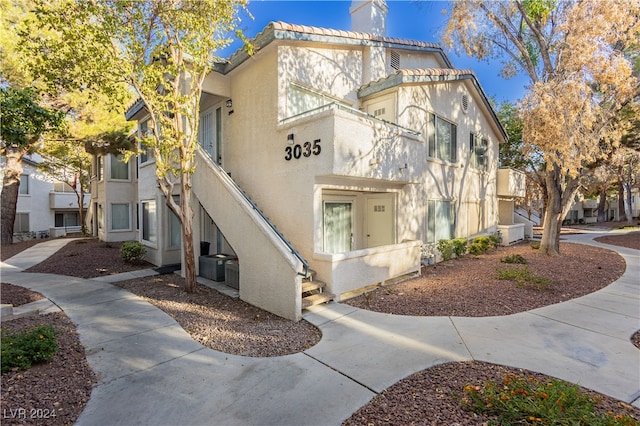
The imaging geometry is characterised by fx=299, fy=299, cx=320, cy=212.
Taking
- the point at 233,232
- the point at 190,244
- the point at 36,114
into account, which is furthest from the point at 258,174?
the point at 36,114

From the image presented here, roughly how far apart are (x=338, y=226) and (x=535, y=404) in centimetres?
708

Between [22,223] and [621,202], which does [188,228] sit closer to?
[22,223]

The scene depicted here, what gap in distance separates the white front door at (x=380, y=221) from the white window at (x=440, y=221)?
8.14 ft

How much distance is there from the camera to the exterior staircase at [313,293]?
21.7 feet

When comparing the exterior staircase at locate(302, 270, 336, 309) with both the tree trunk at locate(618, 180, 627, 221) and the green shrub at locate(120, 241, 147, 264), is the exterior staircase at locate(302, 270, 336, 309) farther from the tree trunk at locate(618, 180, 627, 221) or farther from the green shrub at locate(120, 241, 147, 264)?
the tree trunk at locate(618, 180, 627, 221)

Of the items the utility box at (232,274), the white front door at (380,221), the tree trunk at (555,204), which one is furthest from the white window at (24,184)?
the tree trunk at (555,204)

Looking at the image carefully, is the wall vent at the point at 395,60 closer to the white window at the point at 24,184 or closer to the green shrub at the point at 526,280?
the green shrub at the point at 526,280

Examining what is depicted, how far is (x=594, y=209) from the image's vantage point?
50.2 m

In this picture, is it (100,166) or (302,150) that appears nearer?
(302,150)

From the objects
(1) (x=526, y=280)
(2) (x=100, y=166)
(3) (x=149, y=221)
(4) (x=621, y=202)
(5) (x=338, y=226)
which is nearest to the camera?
(1) (x=526, y=280)

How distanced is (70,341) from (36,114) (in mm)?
4394

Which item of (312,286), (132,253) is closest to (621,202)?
(312,286)

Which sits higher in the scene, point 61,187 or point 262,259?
point 61,187

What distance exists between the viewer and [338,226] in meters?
9.77
